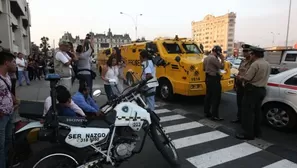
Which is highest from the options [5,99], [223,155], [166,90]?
[5,99]

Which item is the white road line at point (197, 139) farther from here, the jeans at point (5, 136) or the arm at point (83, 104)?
the jeans at point (5, 136)

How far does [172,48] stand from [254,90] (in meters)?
4.21

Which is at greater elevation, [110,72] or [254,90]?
[110,72]

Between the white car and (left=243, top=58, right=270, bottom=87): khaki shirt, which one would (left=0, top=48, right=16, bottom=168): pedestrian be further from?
the white car

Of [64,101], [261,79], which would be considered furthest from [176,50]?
[64,101]

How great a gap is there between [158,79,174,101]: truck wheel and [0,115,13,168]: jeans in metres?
5.46

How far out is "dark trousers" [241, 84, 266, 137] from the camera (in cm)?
473

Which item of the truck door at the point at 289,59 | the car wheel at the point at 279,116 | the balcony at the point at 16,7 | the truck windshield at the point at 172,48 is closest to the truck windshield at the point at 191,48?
the truck windshield at the point at 172,48

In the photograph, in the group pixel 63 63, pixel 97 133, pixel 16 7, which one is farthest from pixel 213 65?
pixel 16 7

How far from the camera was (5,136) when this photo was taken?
3.16 m

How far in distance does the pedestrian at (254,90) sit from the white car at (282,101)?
2.29 ft

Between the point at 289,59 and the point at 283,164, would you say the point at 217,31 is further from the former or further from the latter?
the point at 283,164

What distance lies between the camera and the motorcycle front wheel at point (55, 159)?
2.70 m

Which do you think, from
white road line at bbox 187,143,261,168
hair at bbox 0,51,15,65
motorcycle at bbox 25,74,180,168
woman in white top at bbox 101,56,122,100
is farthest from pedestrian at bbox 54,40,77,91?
white road line at bbox 187,143,261,168
